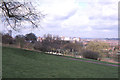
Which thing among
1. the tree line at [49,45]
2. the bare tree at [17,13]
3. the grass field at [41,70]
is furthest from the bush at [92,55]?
the bare tree at [17,13]

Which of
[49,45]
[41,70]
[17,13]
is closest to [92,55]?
[49,45]

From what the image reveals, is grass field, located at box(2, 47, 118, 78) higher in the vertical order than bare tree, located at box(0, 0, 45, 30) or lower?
lower

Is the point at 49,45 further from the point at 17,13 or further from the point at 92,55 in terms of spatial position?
the point at 17,13

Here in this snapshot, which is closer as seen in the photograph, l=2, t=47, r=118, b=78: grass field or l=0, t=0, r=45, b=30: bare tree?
l=0, t=0, r=45, b=30: bare tree

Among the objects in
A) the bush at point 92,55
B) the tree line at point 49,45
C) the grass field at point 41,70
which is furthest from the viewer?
the bush at point 92,55

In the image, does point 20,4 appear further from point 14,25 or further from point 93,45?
point 93,45

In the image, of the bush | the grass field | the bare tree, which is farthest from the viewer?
the bush

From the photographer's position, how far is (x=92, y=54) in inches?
902

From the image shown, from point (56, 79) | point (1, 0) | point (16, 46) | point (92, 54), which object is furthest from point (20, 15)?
point (92, 54)

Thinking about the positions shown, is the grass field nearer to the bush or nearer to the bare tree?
the bare tree

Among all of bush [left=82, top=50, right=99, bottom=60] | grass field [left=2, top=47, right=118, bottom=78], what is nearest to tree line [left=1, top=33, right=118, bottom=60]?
bush [left=82, top=50, right=99, bottom=60]

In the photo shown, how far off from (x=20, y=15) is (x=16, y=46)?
13.8 m

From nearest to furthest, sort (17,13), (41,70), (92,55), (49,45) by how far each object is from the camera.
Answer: (17,13) < (41,70) < (92,55) < (49,45)

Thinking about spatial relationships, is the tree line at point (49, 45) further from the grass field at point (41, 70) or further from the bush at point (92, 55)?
the grass field at point (41, 70)
